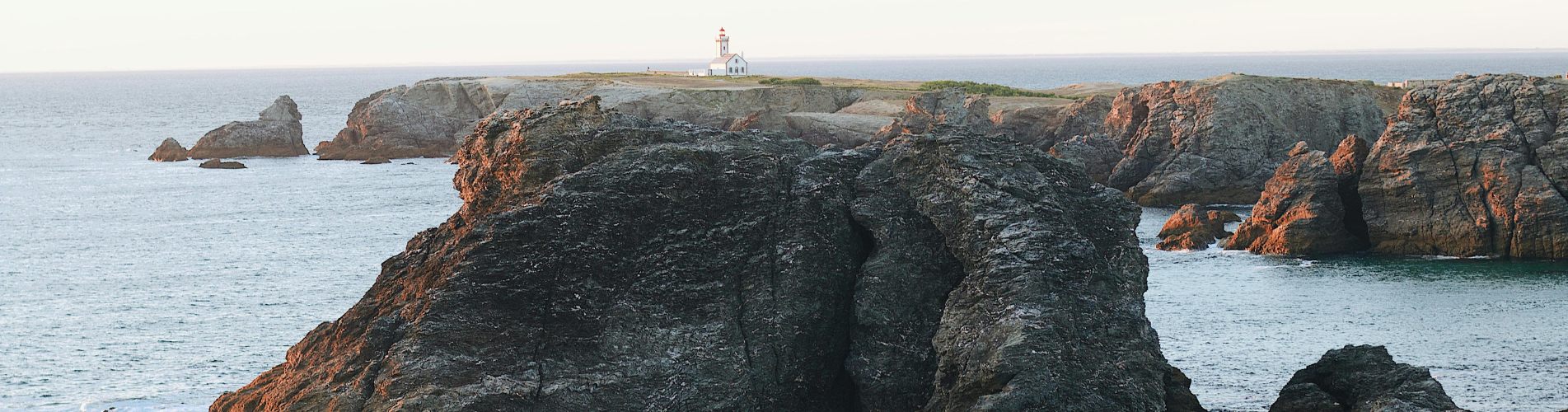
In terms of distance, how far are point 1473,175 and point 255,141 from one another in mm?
103134

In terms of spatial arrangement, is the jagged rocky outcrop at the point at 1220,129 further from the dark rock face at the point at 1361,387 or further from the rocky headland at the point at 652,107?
the dark rock face at the point at 1361,387

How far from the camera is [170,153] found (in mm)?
129250

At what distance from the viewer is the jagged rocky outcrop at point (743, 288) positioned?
25.1m

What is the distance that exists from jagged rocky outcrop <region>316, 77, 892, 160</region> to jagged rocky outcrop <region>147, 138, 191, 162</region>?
11230mm

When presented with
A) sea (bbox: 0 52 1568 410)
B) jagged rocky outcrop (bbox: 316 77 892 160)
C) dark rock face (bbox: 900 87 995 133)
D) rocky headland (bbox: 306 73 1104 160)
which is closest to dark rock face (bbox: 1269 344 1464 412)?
sea (bbox: 0 52 1568 410)

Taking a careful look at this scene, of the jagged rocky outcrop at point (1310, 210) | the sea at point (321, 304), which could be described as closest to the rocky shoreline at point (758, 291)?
the sea at point (321, 304)

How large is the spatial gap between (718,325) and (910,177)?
495 cm

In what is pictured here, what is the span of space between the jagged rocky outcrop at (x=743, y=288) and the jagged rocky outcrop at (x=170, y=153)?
106893 mm

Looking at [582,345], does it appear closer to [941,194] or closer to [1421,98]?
[941,194]

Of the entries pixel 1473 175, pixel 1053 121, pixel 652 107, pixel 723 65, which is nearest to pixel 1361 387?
pixel 1473 175

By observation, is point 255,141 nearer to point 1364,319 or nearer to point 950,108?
point 950,108

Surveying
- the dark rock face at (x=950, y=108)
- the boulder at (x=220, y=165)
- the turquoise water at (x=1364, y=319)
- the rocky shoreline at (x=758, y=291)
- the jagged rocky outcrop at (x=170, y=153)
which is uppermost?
the rocky shoreline at (x=758, y=291)

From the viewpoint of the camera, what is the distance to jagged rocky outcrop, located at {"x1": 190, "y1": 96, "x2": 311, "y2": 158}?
131 meters

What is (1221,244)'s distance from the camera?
6650 cm
